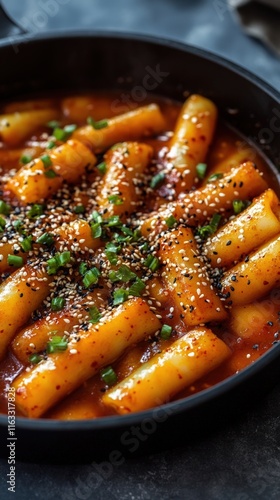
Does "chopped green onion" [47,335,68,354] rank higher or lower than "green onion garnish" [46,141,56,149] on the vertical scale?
lower

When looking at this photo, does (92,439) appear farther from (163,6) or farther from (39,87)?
(163,6)

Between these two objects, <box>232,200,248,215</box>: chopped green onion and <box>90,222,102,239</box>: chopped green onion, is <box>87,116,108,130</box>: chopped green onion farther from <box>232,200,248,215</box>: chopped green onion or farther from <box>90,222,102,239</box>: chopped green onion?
<box>232,200,248,215</box>: chopped green onion

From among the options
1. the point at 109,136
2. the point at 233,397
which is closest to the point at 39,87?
the point at 109,136

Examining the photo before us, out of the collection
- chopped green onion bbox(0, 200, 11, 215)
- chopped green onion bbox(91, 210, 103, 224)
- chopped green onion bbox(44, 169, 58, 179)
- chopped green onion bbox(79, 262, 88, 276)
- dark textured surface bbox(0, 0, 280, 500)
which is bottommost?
dark textured surface bbox(0, 0, 280, 500)

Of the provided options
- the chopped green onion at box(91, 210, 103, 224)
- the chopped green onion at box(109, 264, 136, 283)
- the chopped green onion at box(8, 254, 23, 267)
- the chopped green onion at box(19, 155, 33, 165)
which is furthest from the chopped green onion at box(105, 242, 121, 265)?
the chopped green onion at box(19, 155, 33, 165)

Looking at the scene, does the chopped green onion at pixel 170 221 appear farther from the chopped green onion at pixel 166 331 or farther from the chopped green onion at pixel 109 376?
the chopped green onion at pixel 109 376

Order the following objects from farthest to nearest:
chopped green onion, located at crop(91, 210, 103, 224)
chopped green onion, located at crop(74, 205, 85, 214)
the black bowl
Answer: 1. chopped green onion, located at crop(74, 205, 85, 214)
2. chopped green onion, located at crop(91, 210, 103, 224)
3. the black bowl

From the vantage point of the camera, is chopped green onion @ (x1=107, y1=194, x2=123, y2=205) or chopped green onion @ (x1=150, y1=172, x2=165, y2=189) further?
chopped green onion @ (x1=150, y1=172, x2=165, y2=189)
